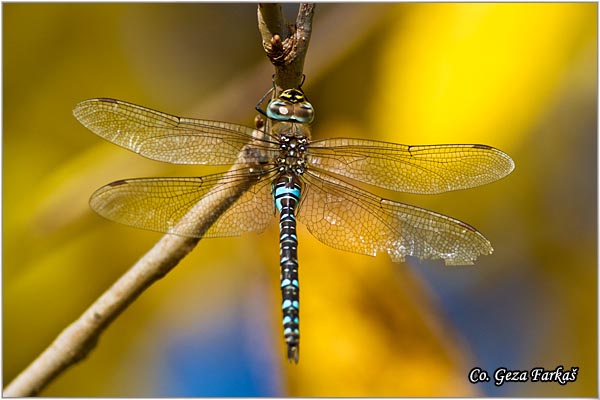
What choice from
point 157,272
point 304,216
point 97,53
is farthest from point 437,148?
point 97,53

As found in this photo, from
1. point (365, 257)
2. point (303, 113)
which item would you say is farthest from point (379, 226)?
point (365, 257)

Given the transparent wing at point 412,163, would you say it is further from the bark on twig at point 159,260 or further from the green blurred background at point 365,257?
the green blurred background at point 365,257

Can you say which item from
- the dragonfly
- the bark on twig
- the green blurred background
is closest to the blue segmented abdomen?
the dragonfly

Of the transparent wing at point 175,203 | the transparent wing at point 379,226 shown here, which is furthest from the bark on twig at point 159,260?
the transparent wing at point 379,226

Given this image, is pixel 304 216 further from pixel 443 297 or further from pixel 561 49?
pixel 561 49

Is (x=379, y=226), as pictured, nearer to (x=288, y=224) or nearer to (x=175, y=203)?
(x=288, y=224)

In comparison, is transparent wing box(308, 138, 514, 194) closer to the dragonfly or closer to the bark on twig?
the dragonfly
